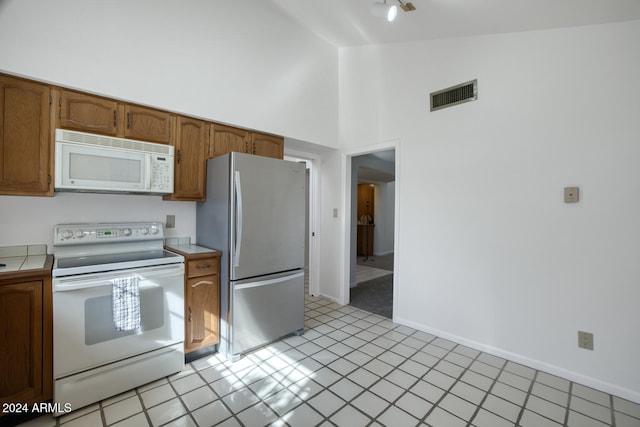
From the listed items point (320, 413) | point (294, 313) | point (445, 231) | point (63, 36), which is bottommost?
point (320, 413)

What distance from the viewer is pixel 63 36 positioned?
191 centimetres

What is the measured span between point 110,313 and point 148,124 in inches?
57.8

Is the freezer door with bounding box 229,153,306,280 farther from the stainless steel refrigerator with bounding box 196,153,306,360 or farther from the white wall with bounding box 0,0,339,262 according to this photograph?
the white wall with bounding box 0,0,339,262

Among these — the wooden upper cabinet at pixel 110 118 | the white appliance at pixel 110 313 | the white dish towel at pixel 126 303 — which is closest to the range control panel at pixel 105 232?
the white appliance at pixel 110 313

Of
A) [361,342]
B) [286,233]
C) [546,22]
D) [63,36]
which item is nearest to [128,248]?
[286,233]

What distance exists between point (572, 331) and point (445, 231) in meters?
1.22

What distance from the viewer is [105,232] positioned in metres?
2.25

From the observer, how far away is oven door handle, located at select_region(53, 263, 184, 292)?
5.67ft

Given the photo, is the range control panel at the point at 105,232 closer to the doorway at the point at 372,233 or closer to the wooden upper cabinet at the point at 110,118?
the wooden upper cabinet at the point at 110,118

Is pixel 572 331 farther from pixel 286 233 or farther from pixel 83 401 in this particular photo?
pixel 83 401

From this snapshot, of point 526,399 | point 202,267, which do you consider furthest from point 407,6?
point 526,399

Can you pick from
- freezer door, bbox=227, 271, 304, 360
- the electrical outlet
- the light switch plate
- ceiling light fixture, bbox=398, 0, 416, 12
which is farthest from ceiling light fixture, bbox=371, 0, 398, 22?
the electrical outlet

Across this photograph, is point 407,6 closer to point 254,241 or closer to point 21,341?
point 254,241

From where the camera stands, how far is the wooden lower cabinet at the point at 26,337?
5.26 ft
